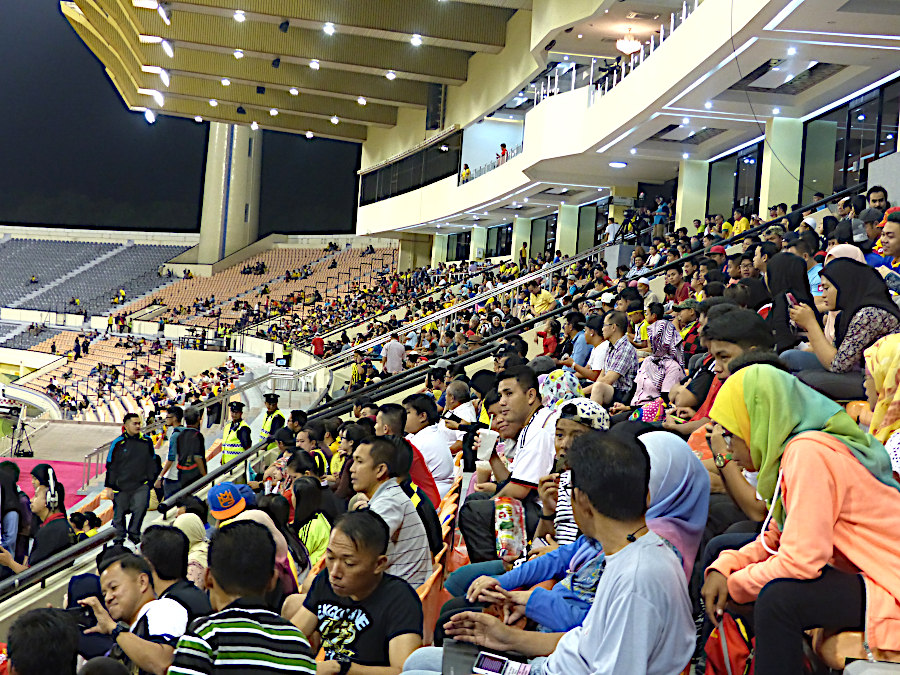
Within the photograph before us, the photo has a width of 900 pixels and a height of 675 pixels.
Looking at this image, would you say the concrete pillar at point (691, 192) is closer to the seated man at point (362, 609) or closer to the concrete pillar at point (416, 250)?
the seated man at point (362, 609)

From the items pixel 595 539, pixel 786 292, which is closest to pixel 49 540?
pixel 595 539

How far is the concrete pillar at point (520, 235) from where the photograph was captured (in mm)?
28375

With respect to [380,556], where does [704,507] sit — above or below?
above

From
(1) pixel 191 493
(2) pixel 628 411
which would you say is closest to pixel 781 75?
(2) pixel 628 411

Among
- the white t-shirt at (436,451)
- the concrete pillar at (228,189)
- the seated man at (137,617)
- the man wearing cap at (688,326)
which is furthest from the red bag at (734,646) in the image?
the concrete pillar at (228,189)

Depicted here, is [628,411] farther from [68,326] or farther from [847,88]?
[68,326]

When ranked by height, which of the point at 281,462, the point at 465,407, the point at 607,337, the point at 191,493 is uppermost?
the point at 607,337

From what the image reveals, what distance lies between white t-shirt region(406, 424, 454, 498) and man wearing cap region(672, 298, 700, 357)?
2071mm

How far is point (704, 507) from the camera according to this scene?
283 cm

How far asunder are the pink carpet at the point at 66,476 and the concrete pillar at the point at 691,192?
40.7 ft

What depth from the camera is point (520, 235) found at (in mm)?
28500

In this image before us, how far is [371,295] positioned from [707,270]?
25.3 metres

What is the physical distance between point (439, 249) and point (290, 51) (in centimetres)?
1202

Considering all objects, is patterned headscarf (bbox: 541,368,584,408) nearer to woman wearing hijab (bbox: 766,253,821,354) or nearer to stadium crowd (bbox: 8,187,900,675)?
stadium crowd (bbox: 8,187,900,675)
